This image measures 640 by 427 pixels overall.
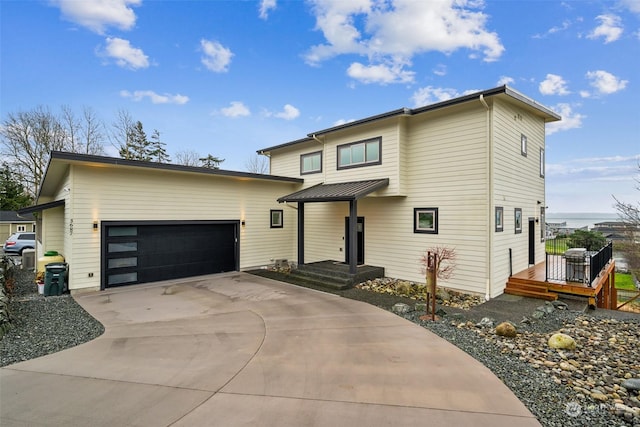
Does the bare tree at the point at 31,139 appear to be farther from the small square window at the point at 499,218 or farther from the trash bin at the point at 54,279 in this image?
the small square window at the point at 499,218

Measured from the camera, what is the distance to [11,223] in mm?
24547

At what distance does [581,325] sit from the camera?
6105 millimetres

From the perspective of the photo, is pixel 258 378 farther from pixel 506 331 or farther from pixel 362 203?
pixel 362 203

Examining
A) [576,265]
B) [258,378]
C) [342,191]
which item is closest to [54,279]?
[258,378]

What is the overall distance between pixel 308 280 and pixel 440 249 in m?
4.38

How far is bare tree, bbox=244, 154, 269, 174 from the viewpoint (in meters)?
32.2

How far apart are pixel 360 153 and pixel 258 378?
8535 mm

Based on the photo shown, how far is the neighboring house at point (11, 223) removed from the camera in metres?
24.2

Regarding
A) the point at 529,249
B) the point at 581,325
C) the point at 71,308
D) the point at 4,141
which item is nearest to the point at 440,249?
the point at 581,325

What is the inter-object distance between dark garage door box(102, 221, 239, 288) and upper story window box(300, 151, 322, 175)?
3.91 meters

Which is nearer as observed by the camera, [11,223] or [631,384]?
[631,384]

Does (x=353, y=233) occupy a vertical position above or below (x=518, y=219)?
below

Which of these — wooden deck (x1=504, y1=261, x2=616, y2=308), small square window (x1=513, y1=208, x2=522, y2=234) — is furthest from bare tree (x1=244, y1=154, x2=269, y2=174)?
wooden deck (x1=504, y1=261, x2=616, y2=308)

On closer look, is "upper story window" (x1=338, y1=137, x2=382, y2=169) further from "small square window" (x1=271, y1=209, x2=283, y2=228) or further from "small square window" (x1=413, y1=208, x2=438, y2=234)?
"small square window" (x1=271, y1=209, x2=283, y2=228)
